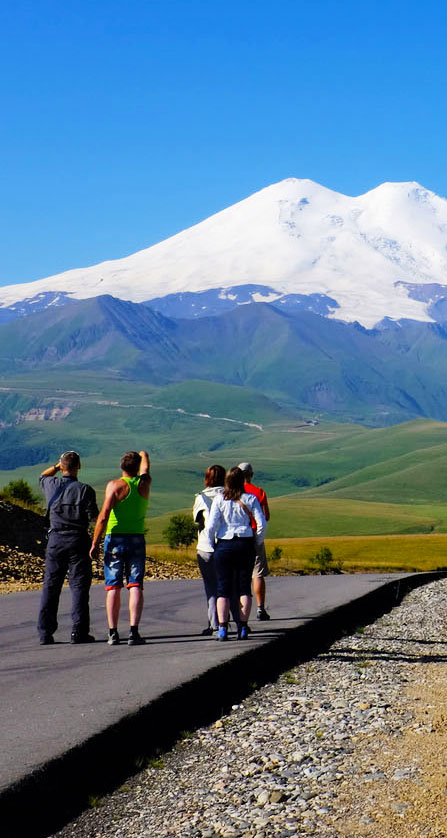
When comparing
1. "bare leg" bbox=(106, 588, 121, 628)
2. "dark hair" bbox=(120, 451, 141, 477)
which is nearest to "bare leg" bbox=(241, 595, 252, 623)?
"bare leg" bbox=(106, 588, 121, 628)

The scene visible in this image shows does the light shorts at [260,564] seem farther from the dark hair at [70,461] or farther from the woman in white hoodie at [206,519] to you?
the dark hair at [70,461]

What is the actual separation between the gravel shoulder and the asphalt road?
590 millimetres

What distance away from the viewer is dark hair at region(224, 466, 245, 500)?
15.5 meters

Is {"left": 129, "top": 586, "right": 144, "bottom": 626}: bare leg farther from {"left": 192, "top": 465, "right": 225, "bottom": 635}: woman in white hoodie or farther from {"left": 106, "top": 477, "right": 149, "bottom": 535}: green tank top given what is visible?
{"left": 192, "top": 465, "right": 225, "bottom": 635}: woman in white hoodie

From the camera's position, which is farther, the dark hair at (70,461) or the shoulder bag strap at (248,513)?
the shoulder bag strap at (248,513)

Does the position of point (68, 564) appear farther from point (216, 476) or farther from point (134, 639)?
point (216, 476)

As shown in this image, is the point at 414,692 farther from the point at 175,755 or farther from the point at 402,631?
the point at 402,631

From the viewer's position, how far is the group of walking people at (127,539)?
14.8 meters

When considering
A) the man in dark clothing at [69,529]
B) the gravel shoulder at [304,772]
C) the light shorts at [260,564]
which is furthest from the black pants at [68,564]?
the light shorts at [260,564]

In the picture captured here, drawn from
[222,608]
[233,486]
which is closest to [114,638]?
[222,608]

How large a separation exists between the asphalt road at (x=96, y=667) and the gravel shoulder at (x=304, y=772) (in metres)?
0.59

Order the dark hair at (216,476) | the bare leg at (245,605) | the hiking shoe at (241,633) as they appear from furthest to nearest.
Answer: the hiking shoe at (241,633), the dark hair at (216,476), the bare leg at (245,605)

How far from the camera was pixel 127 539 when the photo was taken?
48.6ft

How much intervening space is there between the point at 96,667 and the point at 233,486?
3525mm
